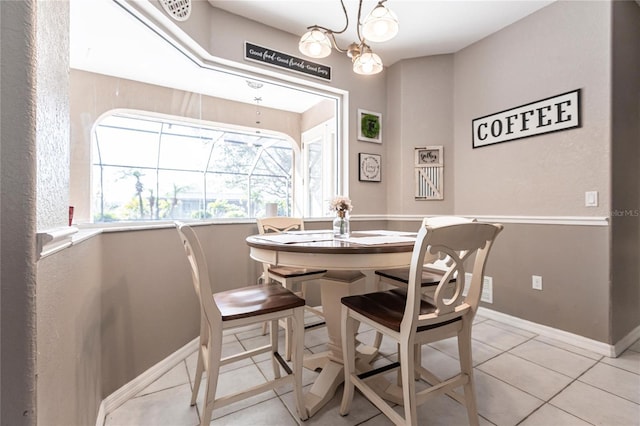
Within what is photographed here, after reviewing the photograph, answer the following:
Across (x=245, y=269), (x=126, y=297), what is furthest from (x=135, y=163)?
(x=245, y=269)

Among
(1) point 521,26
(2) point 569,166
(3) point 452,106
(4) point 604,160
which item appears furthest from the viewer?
(3) point 452,106

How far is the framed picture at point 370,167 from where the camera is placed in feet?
10.7

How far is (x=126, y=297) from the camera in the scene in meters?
1.58

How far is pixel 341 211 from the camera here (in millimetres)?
1844

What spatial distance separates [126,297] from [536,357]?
8.99 feet

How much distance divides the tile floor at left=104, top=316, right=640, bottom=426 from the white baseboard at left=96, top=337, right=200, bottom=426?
3cm

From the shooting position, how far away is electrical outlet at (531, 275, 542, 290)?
2.40 m

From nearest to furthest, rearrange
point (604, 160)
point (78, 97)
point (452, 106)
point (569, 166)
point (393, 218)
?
point (78, 97) < point (604, 160) < point (569, 166) < point (452, 106) < point (393, 218)

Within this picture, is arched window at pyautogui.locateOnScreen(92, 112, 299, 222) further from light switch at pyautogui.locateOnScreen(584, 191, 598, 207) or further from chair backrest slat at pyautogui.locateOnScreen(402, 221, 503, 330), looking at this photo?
light switch at pyautogui.locateOnScreen(584, 191, 598, 207)

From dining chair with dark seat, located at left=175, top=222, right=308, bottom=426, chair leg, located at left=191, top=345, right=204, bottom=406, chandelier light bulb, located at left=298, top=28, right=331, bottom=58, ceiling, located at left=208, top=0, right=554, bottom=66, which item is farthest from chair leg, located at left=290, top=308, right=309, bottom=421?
ceiling, located at left=208, top=0, right=554, bottom=66

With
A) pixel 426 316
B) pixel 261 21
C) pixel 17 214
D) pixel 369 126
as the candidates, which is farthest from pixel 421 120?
pixel 17 214

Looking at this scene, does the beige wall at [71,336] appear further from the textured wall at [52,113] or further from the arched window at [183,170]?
the arched window at [183,170]

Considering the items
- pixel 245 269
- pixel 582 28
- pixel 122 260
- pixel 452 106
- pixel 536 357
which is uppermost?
pixel 582 28

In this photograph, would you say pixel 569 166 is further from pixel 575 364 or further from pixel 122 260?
pixel 122 260
